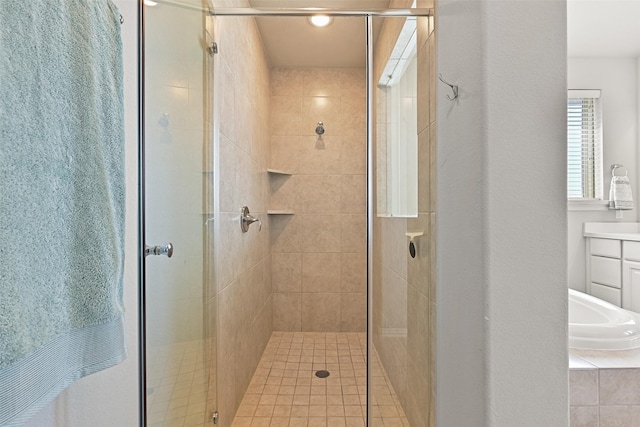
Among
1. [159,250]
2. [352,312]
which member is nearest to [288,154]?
[352,312]

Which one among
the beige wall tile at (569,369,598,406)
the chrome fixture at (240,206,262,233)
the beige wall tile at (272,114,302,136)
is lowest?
the beige wall tile at (569,369,598,406)

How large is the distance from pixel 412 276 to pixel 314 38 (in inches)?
81.1

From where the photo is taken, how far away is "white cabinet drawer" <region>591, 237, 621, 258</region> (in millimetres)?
2340

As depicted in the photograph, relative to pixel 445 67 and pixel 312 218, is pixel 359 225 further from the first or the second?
pixel 445 67

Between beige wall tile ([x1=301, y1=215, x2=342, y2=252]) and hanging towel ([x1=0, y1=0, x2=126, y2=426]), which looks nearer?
hanging towel ([x1=0, y1=0, x2=126, y2=426])

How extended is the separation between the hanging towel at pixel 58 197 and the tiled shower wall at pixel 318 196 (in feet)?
7.99

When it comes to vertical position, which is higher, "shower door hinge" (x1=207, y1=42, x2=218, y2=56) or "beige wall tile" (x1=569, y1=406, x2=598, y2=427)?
"shower door hinge" (x1=207, y1=42, x2=218, y2=56)

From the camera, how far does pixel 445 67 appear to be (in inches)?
42.1

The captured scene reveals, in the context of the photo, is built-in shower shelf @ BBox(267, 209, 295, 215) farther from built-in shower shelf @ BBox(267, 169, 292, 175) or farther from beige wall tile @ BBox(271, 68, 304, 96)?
beige wall tile @ BBox(271, 68, 304, 96)

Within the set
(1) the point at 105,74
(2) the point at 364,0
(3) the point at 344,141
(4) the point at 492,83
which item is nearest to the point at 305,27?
(2) the point at 364,0

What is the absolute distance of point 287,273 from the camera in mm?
3037

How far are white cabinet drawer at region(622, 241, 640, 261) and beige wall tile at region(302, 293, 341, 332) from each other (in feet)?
7.19

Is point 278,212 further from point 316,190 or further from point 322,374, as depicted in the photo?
point 322,374

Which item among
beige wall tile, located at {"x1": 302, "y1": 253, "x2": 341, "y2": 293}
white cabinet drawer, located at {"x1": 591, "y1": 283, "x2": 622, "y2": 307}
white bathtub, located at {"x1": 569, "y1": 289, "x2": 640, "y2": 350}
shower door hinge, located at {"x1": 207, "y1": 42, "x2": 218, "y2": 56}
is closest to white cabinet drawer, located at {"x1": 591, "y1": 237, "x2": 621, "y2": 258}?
white cabinet drawer, located at {"x1": 591, "y1": 283, "x2": 622, "y2": 307}
